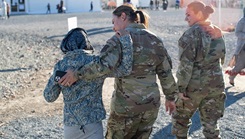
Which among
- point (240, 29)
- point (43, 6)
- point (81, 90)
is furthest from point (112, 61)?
point (43, 6)

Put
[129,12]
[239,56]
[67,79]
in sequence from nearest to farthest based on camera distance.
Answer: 1. [67,79]
2. [129,12]
3. [239,56]

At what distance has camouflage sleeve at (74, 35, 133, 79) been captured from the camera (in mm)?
3164

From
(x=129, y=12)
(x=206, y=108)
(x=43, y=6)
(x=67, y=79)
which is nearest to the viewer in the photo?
(x=67, y=79)

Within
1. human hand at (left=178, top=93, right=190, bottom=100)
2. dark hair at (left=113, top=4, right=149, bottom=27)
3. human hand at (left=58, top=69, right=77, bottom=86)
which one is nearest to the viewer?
human hand at (left=58, top=69, right=77, bottom=86)

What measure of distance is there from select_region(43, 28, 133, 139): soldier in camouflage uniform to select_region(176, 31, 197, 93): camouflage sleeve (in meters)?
0.99

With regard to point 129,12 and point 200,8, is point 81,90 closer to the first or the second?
point 129,12

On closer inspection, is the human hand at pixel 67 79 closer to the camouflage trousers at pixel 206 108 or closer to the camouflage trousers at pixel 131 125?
the camouflage trousers at pixel 131 125

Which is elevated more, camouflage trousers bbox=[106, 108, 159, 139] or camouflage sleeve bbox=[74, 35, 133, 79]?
camouflage sleeve bbox=[74, 35, 133, 79]

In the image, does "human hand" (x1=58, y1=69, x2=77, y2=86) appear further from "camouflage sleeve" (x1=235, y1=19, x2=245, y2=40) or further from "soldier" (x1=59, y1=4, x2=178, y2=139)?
"camouflage sleeve" (x1=235, y1=19, x2=245, y2=40)

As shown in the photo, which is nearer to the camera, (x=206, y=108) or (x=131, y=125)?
(x=131, y=125)

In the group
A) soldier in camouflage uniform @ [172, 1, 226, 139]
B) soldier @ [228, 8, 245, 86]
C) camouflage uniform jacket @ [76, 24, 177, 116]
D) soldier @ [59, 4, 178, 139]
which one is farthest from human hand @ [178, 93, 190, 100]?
soldier @ [228, 8, 245, 86]

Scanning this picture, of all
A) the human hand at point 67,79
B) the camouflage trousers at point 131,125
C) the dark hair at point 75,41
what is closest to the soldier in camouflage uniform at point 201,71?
the camouflage trousers at point 131,125

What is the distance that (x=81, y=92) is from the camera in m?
3.30

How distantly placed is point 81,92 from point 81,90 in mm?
17
